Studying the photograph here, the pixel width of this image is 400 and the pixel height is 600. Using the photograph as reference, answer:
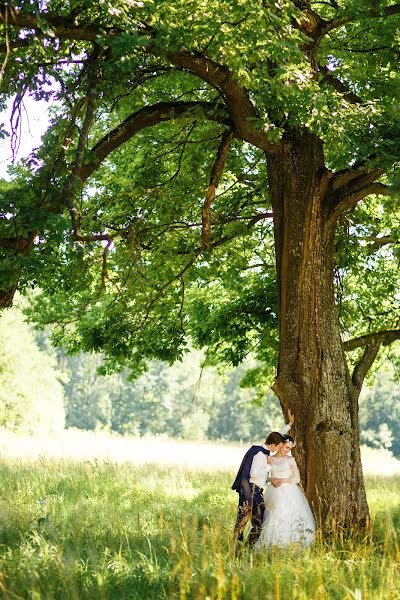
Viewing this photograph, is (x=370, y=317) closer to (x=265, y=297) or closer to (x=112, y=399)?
(x=265, y=297)

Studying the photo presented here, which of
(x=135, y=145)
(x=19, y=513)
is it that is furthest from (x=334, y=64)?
(x=19, y=513)

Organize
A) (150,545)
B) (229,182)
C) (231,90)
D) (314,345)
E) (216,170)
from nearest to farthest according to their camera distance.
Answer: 1. (150,545)
2. (231,90)
3. (314,345)
4. (216,170)
5. (229,182)

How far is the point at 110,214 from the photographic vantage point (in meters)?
13.6

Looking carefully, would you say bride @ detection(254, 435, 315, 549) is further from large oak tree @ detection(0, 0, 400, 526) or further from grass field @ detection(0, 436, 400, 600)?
grass field @ detection(0, 436, 400, 600)

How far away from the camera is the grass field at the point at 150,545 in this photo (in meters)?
6.10

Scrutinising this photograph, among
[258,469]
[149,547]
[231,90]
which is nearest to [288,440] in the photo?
[258,469]

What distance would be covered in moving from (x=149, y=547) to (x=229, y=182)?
8.96 m

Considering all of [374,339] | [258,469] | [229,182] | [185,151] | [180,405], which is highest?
[180,405]

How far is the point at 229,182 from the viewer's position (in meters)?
15.3

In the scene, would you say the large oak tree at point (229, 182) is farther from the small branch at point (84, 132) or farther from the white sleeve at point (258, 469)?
the white sleeve at point (258, 469)

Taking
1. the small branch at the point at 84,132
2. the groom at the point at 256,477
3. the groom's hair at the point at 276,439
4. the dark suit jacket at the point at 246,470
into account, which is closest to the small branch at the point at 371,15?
the small branch at the point at 84,132

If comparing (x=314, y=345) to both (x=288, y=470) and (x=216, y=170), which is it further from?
(x=216, y=170)

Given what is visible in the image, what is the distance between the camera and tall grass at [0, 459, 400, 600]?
6.09m

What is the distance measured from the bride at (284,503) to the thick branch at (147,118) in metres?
4.39
